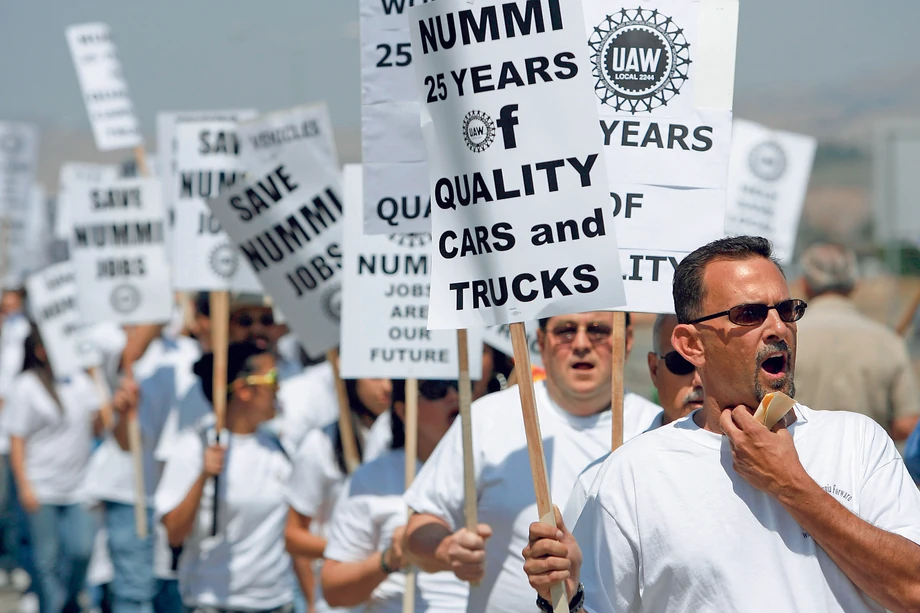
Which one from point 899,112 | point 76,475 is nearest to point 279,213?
Result: point 76,475

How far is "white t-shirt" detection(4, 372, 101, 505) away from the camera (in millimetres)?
9492

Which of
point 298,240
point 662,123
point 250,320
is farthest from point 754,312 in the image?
point 250,320

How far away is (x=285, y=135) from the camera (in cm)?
651

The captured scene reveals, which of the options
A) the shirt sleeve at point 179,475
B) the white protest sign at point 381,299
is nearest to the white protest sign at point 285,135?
the white protest sign at point 381,299

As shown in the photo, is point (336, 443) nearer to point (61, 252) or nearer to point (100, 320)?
point (100, 320)

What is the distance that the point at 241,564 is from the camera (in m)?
6.48

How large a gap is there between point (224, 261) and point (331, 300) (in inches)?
64.8

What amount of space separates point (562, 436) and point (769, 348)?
151cm

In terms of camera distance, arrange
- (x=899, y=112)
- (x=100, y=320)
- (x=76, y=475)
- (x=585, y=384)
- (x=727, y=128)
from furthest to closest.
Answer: (x=899, y=112)
(x=76, y=475)
(x=100, y=320)
(x=585, y=384)
(x=727, y=128)

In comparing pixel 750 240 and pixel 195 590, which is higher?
pixel 750 240

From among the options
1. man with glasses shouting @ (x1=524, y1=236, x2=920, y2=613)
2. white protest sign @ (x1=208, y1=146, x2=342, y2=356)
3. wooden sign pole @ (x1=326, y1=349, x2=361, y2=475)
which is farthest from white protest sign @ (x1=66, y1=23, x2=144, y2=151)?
man with glasses shouting @ (x1=524, y1=236, x2=920, y2=613)

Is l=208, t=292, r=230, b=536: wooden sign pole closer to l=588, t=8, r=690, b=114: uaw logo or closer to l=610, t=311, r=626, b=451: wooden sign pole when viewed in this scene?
l=610, t=311, r=626, b=451: wooden sign pole

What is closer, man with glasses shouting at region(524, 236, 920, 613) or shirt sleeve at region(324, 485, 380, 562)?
man with glasses shouting at region(524, 236, 920, 613)

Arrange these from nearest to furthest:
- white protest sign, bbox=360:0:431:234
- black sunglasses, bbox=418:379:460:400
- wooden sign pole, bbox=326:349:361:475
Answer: white protest sign, bbox=360:0:431:234 → black sunglasses, bbox=418:379:460:400 → wooden sign pole, bbox=326:349:361:475
